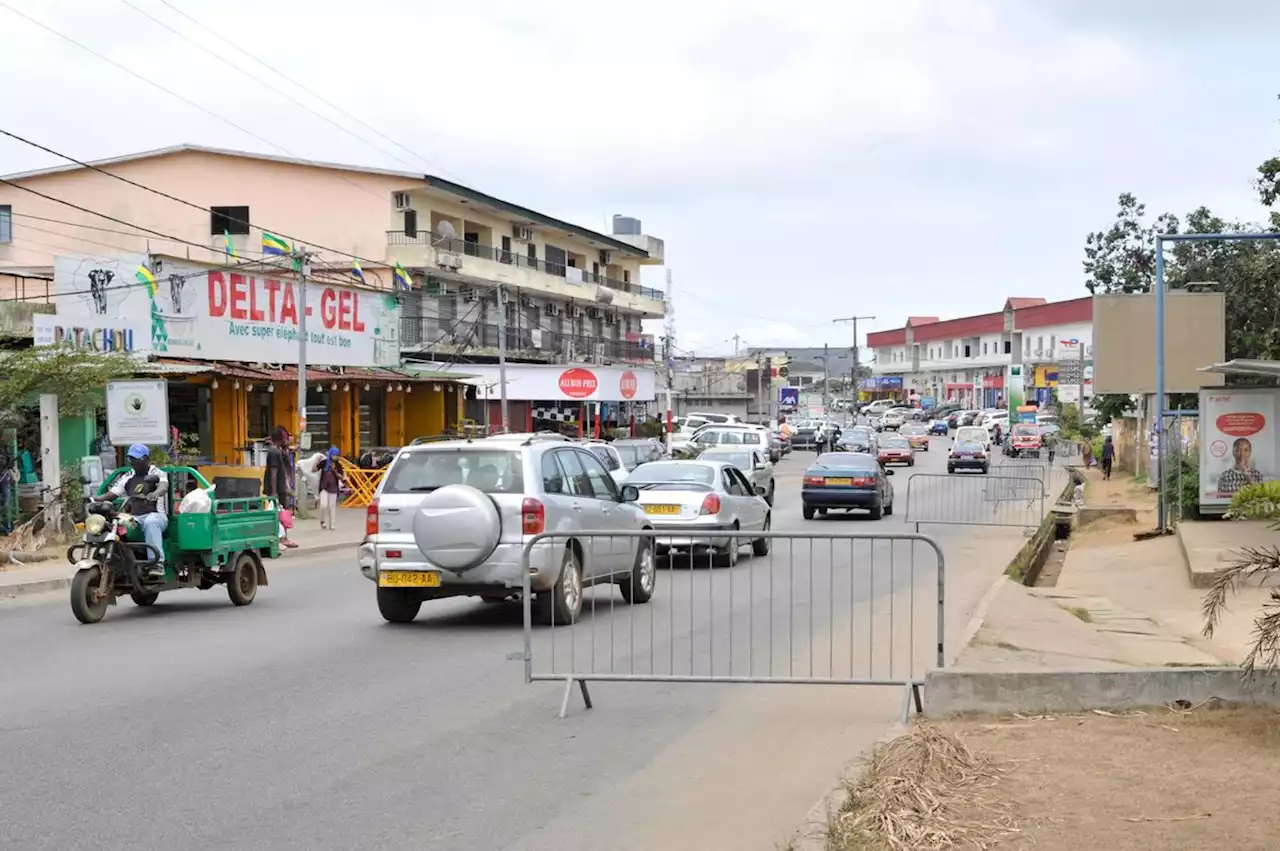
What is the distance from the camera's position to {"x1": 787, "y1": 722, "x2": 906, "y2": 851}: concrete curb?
235 inches

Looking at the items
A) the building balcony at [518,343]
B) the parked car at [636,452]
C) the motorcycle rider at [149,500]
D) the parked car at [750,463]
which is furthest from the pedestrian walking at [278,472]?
the building balcony at [518,343]

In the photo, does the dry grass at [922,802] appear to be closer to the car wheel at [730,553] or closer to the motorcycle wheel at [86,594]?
the car wheel at [730,553]

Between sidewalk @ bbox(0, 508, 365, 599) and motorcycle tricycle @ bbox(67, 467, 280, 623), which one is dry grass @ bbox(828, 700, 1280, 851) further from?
sidewalk @ bbox(0, 508, 365, 599)

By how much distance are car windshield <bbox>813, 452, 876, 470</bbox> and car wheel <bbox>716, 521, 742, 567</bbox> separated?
31.8 feet

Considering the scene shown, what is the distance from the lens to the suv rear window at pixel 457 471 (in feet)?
43.1

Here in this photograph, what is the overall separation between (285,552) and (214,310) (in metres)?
11.3

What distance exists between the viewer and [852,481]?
28.9 meters

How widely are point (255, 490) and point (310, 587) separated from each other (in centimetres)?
167

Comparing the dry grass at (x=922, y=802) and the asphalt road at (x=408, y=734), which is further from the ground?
the dry grass at (x=922, y=802)

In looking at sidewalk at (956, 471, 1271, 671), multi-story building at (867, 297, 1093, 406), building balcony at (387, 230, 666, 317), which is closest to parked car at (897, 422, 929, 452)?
multi-story building at (867, 297, 1093, 406)

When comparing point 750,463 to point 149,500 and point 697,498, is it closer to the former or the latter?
point 697,498

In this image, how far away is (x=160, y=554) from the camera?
1412cm

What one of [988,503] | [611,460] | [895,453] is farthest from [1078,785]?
[895,453]

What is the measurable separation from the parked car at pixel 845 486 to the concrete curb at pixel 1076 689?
20483 millimetres
